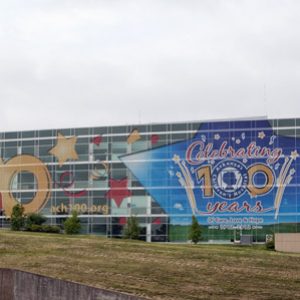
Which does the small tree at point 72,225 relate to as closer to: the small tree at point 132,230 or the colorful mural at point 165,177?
the small tree at point 132,230

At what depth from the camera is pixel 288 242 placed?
151 feet

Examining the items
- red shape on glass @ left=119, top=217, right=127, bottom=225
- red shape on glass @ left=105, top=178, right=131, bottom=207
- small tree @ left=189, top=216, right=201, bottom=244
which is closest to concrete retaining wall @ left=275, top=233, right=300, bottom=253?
small tree @ left=189, top=216, right=201, bottom=244

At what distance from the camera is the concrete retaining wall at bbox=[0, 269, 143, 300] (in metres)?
18.7

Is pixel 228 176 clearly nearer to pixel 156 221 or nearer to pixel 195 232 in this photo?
pixel 195 232

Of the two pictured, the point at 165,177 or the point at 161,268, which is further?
the point at 165,177

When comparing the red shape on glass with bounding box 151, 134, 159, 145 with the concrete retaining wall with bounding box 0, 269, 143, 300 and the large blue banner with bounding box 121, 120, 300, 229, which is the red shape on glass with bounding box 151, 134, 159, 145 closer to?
the large blue banner with bounding box 121, 120, 300, 229

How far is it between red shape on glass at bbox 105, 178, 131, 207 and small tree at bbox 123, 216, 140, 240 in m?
5.26

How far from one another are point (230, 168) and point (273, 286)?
59.1 meters

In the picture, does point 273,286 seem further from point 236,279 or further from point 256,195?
point 256,195

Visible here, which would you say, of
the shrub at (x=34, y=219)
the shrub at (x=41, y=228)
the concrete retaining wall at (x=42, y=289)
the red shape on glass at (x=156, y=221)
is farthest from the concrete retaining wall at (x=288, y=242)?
the shrub at (x=34, y=219)

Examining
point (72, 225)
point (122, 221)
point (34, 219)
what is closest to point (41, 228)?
point (72, 225)

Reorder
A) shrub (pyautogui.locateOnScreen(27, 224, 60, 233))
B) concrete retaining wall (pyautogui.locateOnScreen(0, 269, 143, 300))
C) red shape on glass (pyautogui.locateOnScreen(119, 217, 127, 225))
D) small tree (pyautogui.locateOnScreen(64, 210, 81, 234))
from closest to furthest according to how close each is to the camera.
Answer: concrete retaining wall (pyautogui.locateOnScreen(0, 269, 143, 300)) → shrub (pyautogui.locateOnScreen(27, 224, 60, 233)) → small tree (pyautogui.locateOnScreen(64, 210, 81, 234)) → red shape on glass (pyautogui.locateOnScreen(119, 217, 127, 225))

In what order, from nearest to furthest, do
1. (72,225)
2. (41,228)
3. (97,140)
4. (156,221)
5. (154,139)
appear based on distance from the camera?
(41,228) < (72,225) < (156,221) < (154,139) < (97,140)

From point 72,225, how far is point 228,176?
19.5 meters
